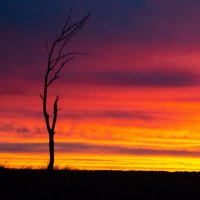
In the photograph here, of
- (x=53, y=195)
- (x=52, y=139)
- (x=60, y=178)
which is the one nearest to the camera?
(x=53, y=195)

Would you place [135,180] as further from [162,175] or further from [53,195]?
[53,195]

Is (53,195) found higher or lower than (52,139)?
higher

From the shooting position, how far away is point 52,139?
1548 inches

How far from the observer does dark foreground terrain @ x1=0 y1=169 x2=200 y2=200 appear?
26375 millimetres

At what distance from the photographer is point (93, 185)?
91.0 ft

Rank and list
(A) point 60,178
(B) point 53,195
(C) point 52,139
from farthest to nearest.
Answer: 1. (C) point 52,139
2. (A) point 60,178
3. (B) point 53,195

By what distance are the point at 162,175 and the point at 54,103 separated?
1047cm

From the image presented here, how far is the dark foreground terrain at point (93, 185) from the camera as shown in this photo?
86.5 feet

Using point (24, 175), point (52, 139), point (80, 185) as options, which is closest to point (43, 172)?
point (24, 175)

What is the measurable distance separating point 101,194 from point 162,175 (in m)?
7.07

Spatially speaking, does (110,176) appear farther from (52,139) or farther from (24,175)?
(52,139)

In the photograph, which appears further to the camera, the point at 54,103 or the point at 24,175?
the point at 54,103

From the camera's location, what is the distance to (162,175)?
107ft

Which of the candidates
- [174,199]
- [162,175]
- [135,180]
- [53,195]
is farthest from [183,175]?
[53,195]
